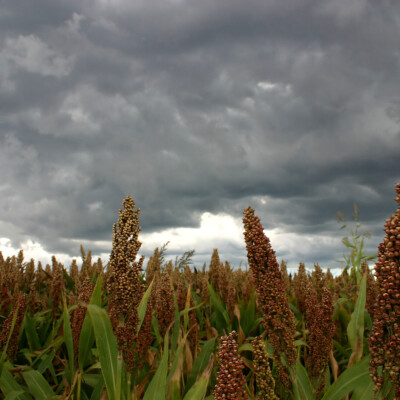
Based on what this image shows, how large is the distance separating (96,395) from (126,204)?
2.22 meters

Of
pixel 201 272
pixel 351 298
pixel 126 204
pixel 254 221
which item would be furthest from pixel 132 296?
pixel 201 272

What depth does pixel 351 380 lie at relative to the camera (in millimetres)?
2951

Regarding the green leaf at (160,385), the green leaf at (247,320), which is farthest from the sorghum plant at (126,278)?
the green leaf at (247,320)

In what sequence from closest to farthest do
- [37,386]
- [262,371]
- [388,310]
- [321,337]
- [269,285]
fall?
[388,310]
[262,371]
[269,285]
[321,337]
[37,386]

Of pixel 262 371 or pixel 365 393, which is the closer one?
pixel 262 371

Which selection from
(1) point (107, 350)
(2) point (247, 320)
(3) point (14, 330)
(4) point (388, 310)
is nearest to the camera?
(4) point (388, 310)

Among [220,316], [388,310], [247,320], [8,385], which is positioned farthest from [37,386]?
[388,310]

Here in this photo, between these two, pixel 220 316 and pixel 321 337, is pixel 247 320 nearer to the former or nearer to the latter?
pixel 220 316

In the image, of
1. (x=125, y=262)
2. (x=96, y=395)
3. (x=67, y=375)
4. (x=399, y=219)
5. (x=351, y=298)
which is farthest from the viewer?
A: (x=351, y=298)

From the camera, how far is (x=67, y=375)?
4.72 metres

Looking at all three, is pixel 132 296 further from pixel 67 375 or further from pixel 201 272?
pixel 201 272

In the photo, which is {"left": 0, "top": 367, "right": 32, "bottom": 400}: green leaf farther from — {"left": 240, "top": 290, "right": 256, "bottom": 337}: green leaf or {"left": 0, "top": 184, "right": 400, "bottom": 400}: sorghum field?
{"left": 240, "top": 290, "right": 256, "bottom": 337}: green leaf

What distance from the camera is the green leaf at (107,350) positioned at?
293cm

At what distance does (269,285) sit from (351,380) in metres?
1.01
